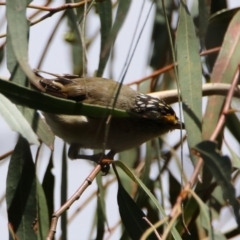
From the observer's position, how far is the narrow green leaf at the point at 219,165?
1692 millimetres

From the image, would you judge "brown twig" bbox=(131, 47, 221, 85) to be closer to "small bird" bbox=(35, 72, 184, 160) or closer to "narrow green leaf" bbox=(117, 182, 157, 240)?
"small bird" bbox=(35, 72, 184, 160)

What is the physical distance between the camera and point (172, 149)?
315 centimetres

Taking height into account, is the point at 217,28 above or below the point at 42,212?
above

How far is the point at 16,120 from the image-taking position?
196 centimetres

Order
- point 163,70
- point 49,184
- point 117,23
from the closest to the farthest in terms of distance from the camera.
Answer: point 117,23
point 49,184
point 163,70

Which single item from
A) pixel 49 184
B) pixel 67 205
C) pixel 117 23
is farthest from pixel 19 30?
pixel 49 184

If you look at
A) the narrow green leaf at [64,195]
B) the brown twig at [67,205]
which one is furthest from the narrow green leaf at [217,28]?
the brown twig at [67,205]

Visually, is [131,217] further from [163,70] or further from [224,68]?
[163,70]

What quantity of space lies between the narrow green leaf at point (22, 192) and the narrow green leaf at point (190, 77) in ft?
1.56

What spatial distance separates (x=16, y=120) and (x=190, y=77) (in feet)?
1.74

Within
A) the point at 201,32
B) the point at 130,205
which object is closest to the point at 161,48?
the point at 201,32

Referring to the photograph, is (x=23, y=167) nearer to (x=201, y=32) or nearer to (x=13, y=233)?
(x=13, y=233)

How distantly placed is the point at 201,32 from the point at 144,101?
42 centimetres

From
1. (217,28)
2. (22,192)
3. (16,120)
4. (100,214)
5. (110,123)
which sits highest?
(217,28)
